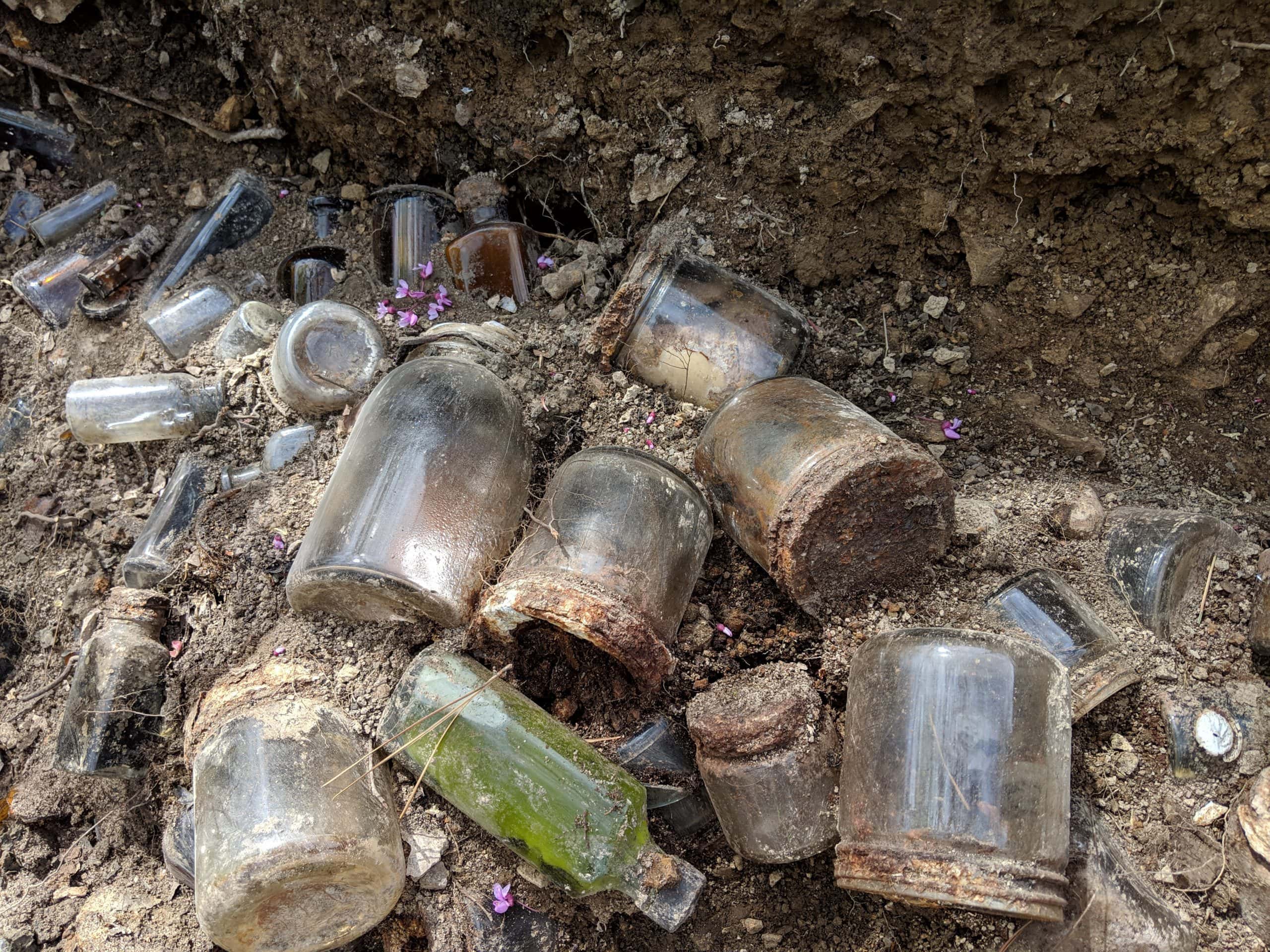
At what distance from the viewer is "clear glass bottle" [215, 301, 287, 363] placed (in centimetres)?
314

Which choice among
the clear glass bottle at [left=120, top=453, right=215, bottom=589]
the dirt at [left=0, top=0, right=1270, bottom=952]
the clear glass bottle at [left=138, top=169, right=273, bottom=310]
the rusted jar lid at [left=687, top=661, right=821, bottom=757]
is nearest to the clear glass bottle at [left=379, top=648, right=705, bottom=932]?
the dirt at [left=0, top=0, right=1270, bottom=952]

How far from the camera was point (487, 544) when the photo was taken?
8.10ft

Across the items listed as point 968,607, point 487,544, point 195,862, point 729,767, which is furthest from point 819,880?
point 195,862

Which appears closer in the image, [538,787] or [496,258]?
[538,787]

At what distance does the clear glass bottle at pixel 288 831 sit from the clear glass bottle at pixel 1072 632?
1.75 m

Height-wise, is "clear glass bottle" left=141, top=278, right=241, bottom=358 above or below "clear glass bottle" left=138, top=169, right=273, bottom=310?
below

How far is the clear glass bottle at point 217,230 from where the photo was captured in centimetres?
339

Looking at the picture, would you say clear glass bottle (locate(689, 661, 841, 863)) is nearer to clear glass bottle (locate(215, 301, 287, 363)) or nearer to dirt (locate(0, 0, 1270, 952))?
dirt (locate(0, 0, 1270, 952))

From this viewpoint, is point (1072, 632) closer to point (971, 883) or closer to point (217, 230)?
point (971, 883)

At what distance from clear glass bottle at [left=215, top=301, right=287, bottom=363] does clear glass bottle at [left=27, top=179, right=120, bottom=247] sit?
38.7 inches

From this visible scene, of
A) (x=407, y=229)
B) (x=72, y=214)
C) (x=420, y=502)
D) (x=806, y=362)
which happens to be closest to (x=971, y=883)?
(x=806, y=362)

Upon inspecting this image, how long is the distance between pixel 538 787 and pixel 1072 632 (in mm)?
1443

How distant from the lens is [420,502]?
7.85 ft

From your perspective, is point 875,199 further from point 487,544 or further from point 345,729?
point 345,729
